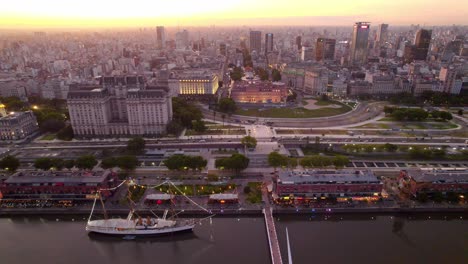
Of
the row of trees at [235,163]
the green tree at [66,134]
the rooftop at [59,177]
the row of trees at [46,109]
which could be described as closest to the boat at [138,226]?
the rooftop at [59,177]

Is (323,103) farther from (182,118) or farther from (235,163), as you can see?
(235,163)

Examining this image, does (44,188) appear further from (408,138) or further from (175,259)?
(408,138)

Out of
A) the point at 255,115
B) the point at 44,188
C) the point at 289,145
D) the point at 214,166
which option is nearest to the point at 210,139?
the point at 214,166

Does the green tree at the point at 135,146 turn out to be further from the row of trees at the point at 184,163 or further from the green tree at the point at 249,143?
the green tree at the point at 249,143

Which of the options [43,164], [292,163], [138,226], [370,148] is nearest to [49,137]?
[43,164]

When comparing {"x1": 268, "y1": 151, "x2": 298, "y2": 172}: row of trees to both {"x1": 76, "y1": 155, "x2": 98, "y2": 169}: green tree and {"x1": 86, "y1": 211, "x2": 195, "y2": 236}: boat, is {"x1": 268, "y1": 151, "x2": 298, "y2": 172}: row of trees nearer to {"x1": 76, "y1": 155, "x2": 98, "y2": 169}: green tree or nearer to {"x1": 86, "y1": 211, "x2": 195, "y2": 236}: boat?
{"x1": 86, "y1": 211, "x2": 195, "y2": 236}: boat

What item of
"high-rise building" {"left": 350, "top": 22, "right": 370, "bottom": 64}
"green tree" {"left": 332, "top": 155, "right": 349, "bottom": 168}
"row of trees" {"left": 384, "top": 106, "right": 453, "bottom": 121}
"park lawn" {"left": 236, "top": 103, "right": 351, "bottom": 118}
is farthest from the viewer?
"high-rise building" {"left": 350, "top": 22, "right": 370, "bottom": 64}

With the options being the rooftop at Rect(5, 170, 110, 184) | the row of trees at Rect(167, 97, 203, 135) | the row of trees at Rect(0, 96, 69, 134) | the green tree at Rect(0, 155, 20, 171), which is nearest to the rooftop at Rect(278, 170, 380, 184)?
the rooftop at Rect(5, 170, 110, 184)
